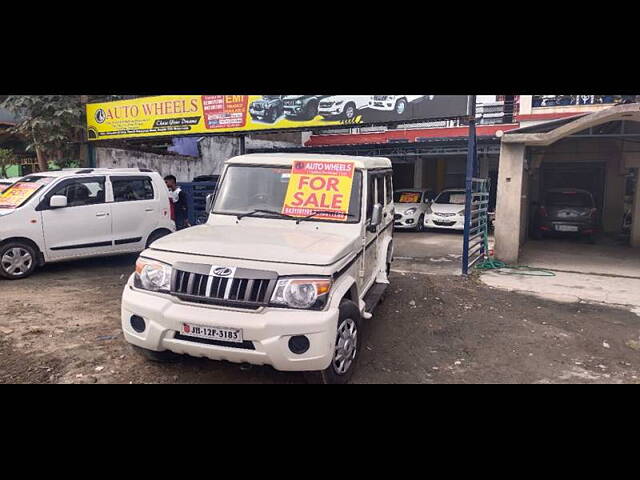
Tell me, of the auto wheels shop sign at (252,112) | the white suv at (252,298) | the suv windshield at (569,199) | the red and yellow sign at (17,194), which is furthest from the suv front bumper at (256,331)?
the suv windshield at (569,199)

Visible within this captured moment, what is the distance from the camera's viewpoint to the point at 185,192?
10.4m

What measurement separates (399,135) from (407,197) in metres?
4.12

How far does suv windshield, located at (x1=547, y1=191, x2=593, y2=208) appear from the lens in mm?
12562

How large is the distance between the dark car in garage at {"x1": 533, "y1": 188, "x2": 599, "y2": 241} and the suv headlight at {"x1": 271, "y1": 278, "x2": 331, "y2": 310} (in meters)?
11.1

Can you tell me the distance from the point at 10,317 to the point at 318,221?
3.99 meters

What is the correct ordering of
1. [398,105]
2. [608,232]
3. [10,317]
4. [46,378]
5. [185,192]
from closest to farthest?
[46,378], [10,317], [398,105], [185,192], [608,232]

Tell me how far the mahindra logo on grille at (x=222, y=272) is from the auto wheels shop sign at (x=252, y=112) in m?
5.64

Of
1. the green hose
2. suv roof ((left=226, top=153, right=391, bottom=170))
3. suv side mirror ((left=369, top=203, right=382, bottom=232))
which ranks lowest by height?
the green hose

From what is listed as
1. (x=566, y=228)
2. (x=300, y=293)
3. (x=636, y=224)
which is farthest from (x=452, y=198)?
(x=300, y=293)

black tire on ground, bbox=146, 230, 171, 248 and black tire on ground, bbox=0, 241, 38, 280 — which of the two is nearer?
black tire on ground, bbox=0, 241, 38, 280

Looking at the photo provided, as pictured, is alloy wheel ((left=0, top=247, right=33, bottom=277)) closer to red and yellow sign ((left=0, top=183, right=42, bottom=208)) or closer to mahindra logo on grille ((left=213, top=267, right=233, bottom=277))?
red and yellow sign ((left=0, top=183, right=42, bottom=208))

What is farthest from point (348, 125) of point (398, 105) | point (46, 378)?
point (46, 378)

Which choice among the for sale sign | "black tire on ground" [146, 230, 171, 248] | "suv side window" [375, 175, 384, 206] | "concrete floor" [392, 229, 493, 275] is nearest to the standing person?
"black tire on ground" [146, 230, 171, 248]

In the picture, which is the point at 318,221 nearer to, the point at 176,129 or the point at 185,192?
the point at 185,192
